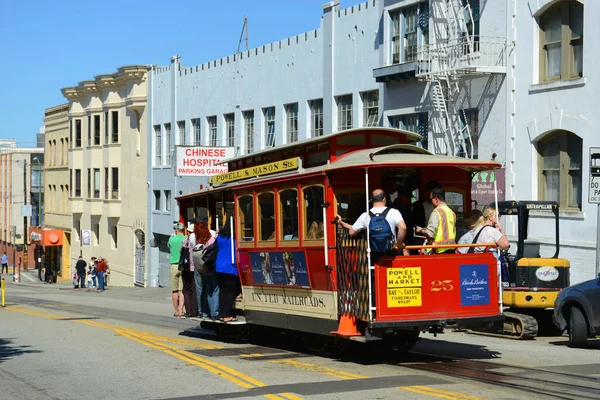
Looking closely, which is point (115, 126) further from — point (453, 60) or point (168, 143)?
point (453, 60)

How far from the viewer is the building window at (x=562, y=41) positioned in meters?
22.7

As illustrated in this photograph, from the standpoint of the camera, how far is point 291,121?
36.1 m

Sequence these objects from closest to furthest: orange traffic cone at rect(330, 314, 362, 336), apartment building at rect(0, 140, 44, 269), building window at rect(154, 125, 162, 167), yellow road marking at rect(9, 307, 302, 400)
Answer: yellow road marking at rect(9, 307, 302, 400), orange traffic cone at rect(330, 314, 362, 336), building window at rect(154, 125, 162, 167), apartment building at rect(0, 140, 44, 269)

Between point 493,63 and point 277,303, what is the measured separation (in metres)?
12.6

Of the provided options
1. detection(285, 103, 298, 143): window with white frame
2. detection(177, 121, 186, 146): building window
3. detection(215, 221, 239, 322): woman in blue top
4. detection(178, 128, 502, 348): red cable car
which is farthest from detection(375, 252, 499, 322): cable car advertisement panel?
detection(177, 121, 186, 146): building window

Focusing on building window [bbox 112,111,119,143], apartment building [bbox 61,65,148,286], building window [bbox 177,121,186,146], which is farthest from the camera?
building window [bbox 112,111,119,143]

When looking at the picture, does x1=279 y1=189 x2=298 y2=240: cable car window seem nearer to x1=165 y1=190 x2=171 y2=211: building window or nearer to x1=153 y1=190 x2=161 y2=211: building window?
x1=165 y1=190 x2=171 y2=211: building window

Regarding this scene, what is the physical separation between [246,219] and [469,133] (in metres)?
12.3

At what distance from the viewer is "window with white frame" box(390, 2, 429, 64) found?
92.1 feet

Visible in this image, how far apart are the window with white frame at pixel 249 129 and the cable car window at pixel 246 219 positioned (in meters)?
23.5

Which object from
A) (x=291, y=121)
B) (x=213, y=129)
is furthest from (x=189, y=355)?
(x=213, y=129)

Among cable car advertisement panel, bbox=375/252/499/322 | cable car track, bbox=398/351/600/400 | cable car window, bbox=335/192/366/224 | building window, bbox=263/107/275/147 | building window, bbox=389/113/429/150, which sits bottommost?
cable car track, bbox=398/351/600/400

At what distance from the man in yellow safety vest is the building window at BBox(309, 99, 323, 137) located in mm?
21332

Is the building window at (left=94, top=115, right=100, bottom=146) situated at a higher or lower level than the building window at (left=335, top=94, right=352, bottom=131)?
higher
